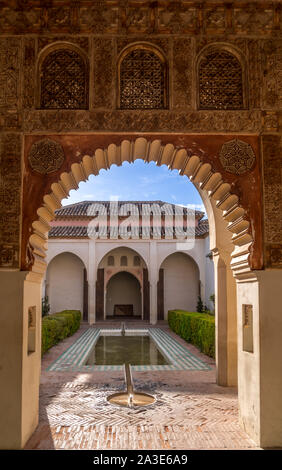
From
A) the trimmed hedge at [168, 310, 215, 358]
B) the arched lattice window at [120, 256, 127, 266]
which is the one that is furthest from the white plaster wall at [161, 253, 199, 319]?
the trimmed hedge at [168, 310, 215, 358]

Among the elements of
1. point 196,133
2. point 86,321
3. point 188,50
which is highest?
point 188,50

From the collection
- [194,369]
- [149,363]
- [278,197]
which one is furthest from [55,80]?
[149,363]

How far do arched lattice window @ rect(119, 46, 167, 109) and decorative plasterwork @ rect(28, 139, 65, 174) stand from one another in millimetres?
869

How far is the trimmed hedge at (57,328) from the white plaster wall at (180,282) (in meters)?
5.21

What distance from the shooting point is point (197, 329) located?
459 inches

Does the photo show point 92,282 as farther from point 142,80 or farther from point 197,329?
point 142,80

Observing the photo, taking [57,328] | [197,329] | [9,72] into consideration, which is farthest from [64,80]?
[57,328]

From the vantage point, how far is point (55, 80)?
15.0 ft

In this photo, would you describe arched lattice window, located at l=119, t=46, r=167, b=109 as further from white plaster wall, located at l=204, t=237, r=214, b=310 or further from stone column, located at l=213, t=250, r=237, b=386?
white plaster wall, located at l=204, t=237, r=214, b=310

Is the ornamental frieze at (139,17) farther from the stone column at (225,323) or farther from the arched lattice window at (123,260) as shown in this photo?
the arched lattice window at (123,260)

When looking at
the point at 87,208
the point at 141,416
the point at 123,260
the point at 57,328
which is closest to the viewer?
the point at 141,416

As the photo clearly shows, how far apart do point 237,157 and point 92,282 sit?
49.3ft
